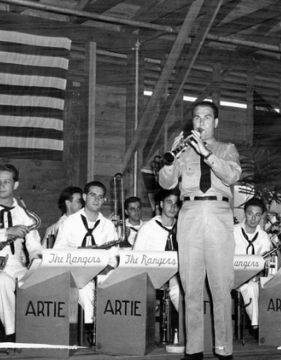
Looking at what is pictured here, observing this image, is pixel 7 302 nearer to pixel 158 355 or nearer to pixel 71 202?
pixel 158 355

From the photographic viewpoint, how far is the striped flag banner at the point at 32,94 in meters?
9.27

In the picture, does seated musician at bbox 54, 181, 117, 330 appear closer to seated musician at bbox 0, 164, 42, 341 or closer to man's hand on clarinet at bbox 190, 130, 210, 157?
seated musician at bbox 0, 164, 42, 341

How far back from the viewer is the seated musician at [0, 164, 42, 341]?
6828 mm

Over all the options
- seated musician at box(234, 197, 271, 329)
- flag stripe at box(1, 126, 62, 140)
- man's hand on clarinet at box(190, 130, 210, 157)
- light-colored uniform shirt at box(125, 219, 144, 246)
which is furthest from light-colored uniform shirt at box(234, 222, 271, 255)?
man's hand on clarinet at box(190, 130, 210, 157)

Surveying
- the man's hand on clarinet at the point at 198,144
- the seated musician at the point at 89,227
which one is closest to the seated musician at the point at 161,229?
the seated musician at the point at 89,227

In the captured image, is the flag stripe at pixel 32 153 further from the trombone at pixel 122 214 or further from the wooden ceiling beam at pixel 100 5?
the wooden ceiling beam at pixel 100 5

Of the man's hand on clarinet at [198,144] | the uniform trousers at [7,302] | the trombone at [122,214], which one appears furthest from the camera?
the trombone at [122,214]

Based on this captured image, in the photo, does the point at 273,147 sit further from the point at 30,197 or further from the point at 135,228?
the point at 30,197

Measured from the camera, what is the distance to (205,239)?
18.0ft

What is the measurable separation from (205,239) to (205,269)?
21cm

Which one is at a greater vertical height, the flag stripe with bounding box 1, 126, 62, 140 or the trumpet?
the flag stripe with bounding box 1, 126, 62, 140

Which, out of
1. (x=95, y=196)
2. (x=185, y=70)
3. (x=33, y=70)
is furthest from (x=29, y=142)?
(x=95, y=196)

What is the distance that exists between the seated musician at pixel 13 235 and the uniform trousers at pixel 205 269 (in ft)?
5.54

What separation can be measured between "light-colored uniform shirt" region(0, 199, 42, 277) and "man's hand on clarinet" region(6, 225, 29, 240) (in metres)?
0.27
